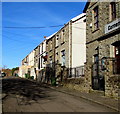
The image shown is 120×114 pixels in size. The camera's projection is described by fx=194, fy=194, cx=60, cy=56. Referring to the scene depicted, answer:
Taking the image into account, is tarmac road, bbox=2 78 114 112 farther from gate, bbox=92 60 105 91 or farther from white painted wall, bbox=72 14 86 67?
white painted wall, bbox=72 14 86 67

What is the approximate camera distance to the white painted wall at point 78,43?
24.3 metres

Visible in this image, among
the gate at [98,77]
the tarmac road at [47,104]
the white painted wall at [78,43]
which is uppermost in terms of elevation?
the white painted wall at [78,43]

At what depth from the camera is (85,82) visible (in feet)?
52.5

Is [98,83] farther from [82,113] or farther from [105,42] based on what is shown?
[82,113]

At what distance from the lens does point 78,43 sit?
2472cm

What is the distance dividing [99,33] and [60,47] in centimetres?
1096

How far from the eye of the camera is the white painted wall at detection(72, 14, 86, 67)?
955 inches

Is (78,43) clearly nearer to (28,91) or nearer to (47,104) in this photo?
(28,91)

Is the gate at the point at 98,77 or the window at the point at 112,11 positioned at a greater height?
the window at the point at 112,11

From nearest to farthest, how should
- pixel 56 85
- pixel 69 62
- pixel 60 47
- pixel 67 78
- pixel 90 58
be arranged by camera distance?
pixel 90 58
pixel 67 78
pixel 56 85
pixel 69 62
pixel 60 47

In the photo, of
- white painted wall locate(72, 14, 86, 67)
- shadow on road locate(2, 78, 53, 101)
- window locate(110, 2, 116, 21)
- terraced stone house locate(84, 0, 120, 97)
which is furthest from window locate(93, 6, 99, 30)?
shadow on road locate(2, 78, 53, 101)

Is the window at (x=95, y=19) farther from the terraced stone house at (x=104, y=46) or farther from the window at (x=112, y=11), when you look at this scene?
the window at (x=112, y=11)

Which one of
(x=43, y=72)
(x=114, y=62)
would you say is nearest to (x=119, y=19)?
(x=114, y=62)

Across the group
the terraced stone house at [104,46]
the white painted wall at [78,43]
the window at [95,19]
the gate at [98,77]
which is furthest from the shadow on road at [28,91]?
the window at [95,19]
